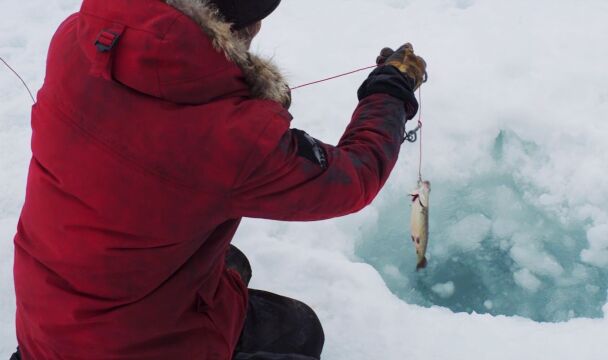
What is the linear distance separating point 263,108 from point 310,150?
6.9 inches

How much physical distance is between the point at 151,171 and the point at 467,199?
110 inches

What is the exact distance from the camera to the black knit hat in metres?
1.28

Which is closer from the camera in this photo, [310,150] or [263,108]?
[263,108]

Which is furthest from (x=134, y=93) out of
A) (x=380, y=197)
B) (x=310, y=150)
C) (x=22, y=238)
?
(x=380, y=197)

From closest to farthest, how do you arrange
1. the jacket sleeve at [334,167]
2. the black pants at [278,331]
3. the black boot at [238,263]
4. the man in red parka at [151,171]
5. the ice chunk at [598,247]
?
the man in red parka at [151,171] → the jacket sleeve at [334,167] → the black pants at [278,331] → the black boot at [238,263] → the ice chunk at [598,247]

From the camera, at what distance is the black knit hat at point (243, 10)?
4.19 ft

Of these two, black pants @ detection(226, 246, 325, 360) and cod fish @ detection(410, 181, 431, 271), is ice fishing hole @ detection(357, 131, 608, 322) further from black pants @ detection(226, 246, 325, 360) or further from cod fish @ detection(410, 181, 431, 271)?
black pants @ detection(226, 246, 325, 360)

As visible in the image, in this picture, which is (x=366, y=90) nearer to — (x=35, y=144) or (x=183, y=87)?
(x=183, y=87)

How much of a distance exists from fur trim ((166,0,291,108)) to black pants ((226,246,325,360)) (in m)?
1.01

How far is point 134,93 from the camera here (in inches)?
44.9

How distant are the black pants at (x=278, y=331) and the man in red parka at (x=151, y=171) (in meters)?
0.45

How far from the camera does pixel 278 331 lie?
2064mm

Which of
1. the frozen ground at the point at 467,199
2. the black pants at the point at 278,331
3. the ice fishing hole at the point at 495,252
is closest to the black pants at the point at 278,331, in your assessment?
the black pants at the point at 278,331

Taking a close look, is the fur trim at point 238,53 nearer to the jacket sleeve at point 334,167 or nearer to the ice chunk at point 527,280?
the jacket sleeve at point 334,167
